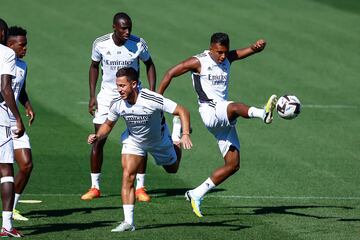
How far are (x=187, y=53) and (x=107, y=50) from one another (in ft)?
40.9

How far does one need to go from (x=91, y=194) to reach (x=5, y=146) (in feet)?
13.3

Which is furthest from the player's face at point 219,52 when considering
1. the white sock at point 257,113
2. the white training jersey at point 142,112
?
the white training jersey at point 142,112

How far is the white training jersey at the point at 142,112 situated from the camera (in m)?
15.3

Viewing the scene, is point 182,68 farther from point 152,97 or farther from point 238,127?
point 238,127

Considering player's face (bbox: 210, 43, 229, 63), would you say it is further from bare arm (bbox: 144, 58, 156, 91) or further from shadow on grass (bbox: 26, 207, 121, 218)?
shadow on grass (bbox: 26, 207, 121, 218)

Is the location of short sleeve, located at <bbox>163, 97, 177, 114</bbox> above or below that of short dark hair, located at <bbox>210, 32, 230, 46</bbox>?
below

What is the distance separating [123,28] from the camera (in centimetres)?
1814

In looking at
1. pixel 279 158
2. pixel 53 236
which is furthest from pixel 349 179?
pixel 53 236

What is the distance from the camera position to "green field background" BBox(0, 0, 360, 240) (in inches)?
643

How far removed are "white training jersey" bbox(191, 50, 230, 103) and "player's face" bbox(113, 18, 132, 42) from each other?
1.47m

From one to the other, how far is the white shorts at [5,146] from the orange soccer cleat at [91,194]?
12.7ft

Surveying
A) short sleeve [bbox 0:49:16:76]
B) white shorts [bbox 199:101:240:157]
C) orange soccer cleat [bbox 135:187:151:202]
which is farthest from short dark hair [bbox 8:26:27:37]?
orange soccer cleat [bbox 135:187:151:202]

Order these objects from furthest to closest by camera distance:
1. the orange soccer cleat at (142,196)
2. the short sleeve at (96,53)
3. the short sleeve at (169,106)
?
the short sleeve at (96,53)
the orange soccer cleat at (142,196)
the short sleeve at (169,106)

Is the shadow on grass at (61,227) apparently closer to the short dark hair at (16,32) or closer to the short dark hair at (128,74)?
the short dark hair at (128,74)
